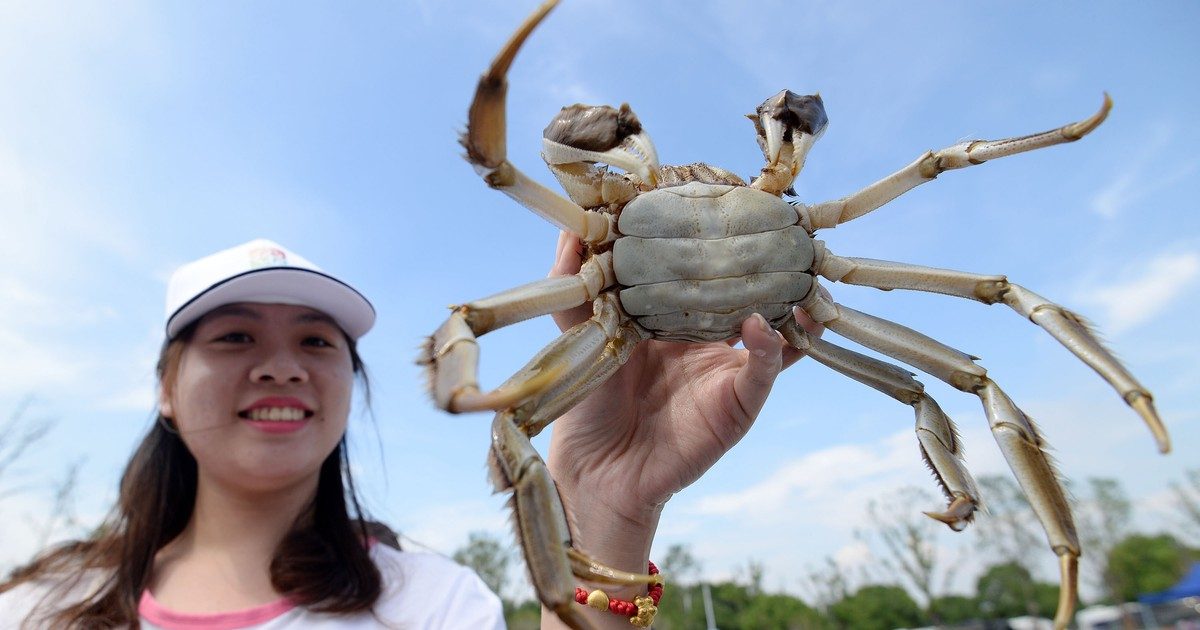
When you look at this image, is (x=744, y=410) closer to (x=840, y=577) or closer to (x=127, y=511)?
(x=127, y=511)

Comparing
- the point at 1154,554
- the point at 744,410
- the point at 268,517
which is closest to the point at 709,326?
the point at 744,410

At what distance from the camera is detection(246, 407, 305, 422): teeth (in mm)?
2818

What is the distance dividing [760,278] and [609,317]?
0.50 m

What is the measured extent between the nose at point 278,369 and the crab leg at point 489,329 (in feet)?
4.01

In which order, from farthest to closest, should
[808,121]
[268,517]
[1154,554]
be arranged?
1. [1154,554]
2. [268,517]
3. [808,121]

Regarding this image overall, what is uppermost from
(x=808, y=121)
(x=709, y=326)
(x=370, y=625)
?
(x=808, y=121)

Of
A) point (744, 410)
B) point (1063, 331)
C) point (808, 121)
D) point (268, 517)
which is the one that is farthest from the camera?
point (268, 517)

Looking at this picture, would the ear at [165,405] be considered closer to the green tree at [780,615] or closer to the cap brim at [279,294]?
the cap brim at [279,294]

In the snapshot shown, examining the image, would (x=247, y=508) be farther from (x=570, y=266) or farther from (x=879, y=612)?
(x=879, y=612)

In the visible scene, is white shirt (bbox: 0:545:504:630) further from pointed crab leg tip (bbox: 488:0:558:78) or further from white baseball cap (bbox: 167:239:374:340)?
pointed crab leg tip (bbox: 488:0:558:78)

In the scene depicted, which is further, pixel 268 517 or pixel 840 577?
pixel 840 577

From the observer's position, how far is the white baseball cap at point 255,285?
2.84 meters

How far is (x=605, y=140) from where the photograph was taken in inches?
91.4

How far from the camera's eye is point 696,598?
40094 mm
